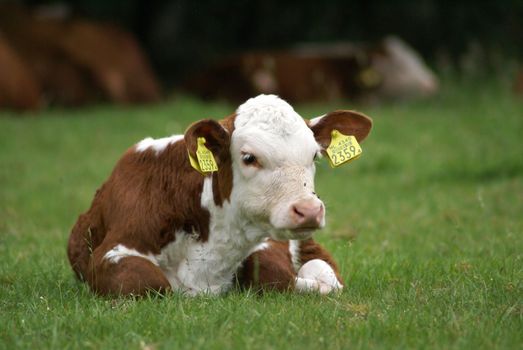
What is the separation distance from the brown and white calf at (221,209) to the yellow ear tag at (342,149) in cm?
6

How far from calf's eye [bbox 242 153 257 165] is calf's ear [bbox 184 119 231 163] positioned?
0.18m

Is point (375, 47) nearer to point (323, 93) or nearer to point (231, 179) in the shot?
point (323, 93)

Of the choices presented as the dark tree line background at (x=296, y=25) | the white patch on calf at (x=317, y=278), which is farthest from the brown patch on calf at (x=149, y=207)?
the dark tree line background at (x=296, y=25)

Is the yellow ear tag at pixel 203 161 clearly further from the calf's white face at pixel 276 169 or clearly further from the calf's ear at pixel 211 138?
the calf's white face at pixel 276 169

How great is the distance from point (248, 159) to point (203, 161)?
239 mm

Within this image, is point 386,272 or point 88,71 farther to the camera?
point 88,71

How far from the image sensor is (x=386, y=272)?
6.36 metres

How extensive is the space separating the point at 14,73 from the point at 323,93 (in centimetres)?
517

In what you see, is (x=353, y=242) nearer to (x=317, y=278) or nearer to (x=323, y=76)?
(x=317, y=278)

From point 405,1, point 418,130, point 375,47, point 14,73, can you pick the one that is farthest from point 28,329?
point 405,1

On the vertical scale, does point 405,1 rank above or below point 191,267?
above

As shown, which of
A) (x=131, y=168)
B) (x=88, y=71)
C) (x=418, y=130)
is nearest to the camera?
(x=131, y=168)

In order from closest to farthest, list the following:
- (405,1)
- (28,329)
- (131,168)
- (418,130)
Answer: (28,329)
(131,168)
(418,130)
(405,1)

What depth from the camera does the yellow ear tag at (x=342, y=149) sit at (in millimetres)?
5758
